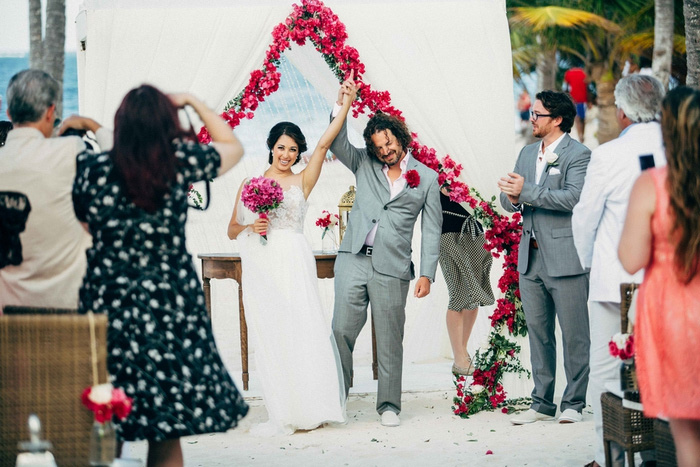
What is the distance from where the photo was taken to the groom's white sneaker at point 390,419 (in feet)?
18.8

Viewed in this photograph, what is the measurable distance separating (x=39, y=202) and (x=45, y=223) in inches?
3.4

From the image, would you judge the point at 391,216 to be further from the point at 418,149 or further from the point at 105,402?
the point at 105,402

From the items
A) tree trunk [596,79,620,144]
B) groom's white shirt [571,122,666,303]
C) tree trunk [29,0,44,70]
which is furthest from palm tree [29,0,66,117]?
tree trunk [596,79,620,144]

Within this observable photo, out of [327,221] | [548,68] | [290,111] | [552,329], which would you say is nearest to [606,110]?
[548,68]

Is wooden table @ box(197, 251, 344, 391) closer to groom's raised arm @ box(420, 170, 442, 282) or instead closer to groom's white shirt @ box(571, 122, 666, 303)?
groom's raised arm @ box(420, 170, 442, 282)

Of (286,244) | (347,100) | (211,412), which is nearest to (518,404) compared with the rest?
(286,244)

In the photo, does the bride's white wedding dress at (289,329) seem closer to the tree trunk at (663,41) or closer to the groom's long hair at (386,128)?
the groom's long hair at (386,128)

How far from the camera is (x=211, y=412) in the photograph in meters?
3.24

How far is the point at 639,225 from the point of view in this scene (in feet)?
9.98

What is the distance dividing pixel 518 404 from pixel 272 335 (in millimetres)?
1784

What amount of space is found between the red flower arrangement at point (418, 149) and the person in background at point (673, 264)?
3029mm

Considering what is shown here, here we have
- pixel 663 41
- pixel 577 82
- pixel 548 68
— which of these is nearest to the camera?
pixel 663 41

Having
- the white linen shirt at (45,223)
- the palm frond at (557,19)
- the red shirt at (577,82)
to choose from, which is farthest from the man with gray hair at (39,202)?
the red shirt at (577,82)

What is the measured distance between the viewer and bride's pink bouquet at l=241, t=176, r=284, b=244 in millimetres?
5715
